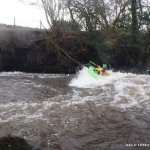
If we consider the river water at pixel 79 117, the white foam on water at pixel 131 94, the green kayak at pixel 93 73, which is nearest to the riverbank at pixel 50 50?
the green kayak at pixel 93 73

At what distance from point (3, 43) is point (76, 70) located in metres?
6.22

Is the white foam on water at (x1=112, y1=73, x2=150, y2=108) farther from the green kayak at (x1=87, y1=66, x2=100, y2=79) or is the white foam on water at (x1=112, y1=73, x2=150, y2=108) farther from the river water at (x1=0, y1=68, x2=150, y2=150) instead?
the green kayak at (x1=87, y1=66, x2=100, y2=79)

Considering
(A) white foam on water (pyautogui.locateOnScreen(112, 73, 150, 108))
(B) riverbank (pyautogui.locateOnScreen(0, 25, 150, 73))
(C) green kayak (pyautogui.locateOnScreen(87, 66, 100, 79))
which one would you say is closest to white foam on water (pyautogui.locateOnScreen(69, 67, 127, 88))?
(C) green kayak (pyautogui.locateOnScreen(87, 66, 100, 79))

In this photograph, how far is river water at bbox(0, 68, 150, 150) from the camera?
290 inches

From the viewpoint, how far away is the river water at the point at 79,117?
7359 mm

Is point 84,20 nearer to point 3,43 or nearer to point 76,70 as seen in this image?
point 76,70

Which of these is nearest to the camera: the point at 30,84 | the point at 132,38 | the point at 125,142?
the point at 125,142

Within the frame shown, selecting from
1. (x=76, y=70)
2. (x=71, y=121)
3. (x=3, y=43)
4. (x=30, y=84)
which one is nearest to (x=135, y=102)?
(x=71, y=121)

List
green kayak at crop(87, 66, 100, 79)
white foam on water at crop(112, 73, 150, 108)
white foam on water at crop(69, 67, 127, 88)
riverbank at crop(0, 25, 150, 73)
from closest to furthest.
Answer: white foam on water at crop(112, 73, 150, 108) < white foam on water at crop(69, 67, 127, 88) < green kayak at crop(87, 66, 100, 79) < riverbank at crop(0, 25, 150, 73)

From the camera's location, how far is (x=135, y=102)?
11.2m

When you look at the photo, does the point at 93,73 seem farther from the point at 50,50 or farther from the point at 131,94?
the point at 50,50

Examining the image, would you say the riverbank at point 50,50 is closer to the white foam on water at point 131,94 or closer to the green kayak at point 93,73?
the green kayak at point 93,73

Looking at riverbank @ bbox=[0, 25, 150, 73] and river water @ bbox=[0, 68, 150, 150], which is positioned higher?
riverbank @ bbox=[0, 25, 150, 73]

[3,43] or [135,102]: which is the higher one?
[3,43]
